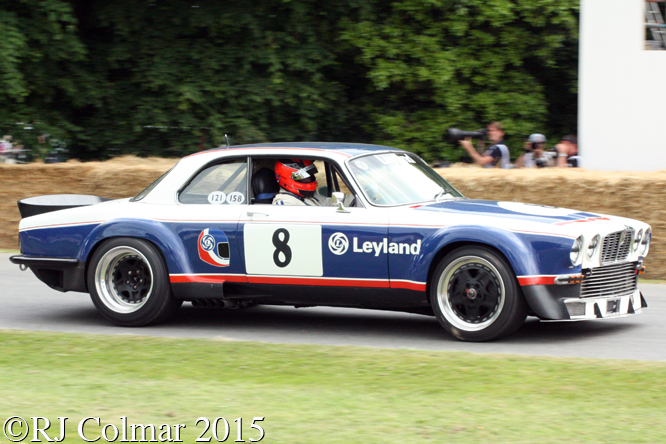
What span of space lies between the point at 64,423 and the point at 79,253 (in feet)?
11.0

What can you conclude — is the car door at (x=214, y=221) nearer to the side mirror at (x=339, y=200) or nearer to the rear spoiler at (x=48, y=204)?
the side mirror at (x=339, y=200)

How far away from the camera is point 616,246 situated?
691 cm

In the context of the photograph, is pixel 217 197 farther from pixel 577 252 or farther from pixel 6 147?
pixel 6 147

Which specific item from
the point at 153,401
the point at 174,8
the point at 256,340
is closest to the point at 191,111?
the point at 174,8

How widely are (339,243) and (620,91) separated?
8380mm

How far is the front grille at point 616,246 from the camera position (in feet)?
22.2

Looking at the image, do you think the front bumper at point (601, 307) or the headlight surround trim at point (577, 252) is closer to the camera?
the headlight surround trim at point (577, 252)

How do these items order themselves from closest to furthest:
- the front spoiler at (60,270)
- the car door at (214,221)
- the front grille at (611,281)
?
the front grille at (611,281) < the car door at (214,221) < the front spoiler at (60,270)

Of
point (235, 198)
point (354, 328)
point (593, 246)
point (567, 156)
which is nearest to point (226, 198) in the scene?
point (235, 198)

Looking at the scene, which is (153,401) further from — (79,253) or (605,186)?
(605,186)

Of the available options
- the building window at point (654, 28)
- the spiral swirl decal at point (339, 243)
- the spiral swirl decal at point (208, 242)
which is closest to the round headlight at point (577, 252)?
the spiral swirl decal at point (339, 243)

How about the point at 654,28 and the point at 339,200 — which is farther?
the point at 654,28

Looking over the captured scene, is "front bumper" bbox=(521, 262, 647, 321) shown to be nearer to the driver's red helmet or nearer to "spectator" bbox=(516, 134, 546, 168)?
the driver's red helmet

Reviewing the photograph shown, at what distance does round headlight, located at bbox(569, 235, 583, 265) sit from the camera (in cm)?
646
